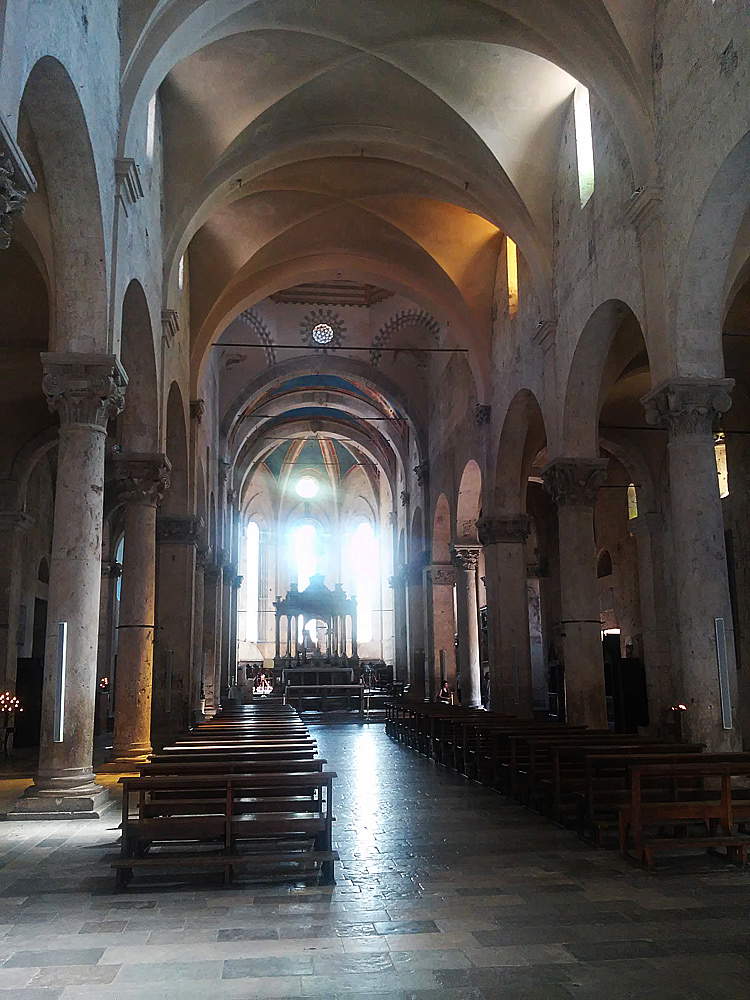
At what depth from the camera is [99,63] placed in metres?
10.4

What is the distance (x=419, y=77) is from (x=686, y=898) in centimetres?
1381

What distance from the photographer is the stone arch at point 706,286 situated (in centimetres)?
1048

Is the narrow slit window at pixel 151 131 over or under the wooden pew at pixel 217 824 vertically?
over

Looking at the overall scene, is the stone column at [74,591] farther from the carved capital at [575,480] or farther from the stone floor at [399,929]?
the carved capital at [575,480]

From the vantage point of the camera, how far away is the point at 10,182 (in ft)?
20.9

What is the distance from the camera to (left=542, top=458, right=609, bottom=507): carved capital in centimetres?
1532

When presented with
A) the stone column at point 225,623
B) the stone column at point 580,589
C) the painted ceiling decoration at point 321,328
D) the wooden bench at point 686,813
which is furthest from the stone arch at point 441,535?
the wooden bench at point 686,813

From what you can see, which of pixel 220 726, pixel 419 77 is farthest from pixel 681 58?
pixel 220 726

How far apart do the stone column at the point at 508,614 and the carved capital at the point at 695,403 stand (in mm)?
9368

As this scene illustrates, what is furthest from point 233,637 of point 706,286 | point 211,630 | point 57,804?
point 706,286

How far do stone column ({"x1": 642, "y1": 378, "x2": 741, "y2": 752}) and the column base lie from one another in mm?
6736

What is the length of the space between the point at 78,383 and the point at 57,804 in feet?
15.3

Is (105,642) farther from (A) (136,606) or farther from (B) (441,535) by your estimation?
(A) (136,606)

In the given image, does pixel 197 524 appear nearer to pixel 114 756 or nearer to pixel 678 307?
pixel 114 756
